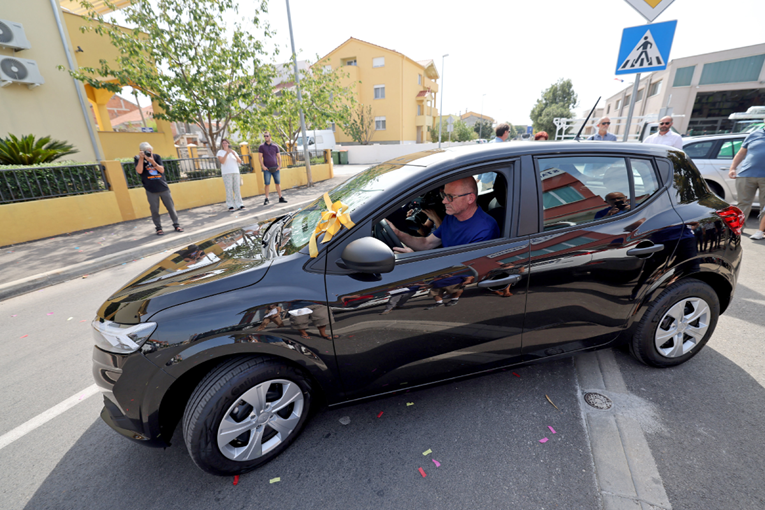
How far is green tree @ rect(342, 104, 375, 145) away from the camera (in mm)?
34062

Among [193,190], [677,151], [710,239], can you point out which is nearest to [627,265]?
[710,239]

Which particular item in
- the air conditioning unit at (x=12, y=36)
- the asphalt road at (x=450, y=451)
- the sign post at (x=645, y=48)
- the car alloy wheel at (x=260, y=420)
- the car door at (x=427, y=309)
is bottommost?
the asphalt road at (x=450, y=451)

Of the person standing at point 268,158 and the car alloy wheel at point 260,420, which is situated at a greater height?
the person standing at point 268,158

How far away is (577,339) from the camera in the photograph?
2.29 m

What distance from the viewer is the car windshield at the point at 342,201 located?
6.71ft

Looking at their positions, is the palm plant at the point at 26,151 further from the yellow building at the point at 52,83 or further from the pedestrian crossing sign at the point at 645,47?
the pedestrian crossing sign at the point at 645,47

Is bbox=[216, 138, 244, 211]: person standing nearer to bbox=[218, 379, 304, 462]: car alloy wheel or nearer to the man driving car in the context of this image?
the man driving car

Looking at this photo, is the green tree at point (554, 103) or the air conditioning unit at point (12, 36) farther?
the green tree at point (554, 103)

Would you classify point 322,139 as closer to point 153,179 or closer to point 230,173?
point 230,173

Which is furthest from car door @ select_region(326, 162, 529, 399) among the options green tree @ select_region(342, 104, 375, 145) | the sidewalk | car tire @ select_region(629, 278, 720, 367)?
green tree @ select_region(342, 104, 375, 145)

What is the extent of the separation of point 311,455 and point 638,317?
2.34 meters

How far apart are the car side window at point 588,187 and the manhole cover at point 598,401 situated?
1.21m

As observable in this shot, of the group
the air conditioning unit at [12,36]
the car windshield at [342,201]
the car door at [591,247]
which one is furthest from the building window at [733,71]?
the air conditioning unit at [12,36]

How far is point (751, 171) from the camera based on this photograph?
5.40m
